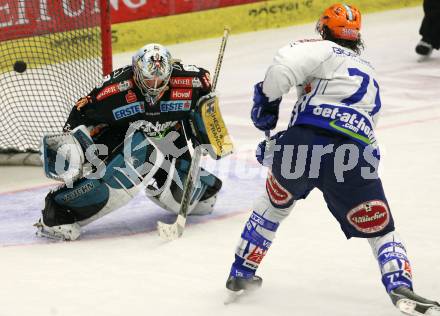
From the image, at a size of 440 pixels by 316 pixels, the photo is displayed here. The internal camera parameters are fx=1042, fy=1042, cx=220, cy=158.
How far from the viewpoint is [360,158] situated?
4207mm

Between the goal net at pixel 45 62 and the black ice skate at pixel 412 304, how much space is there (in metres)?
3.81

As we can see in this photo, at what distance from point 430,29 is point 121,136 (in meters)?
5.04

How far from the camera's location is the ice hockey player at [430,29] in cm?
988

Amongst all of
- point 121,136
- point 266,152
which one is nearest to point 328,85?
point 266,152

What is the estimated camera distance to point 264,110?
442cm

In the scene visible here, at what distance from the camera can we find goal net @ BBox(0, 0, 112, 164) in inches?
295

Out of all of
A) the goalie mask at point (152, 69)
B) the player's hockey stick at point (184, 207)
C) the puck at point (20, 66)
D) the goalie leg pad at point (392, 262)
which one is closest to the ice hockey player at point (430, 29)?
the puck at point (20, 66)

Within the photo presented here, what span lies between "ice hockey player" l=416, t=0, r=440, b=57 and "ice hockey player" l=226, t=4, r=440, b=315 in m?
5.69

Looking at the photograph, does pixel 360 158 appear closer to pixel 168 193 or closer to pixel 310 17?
pixel 168 193

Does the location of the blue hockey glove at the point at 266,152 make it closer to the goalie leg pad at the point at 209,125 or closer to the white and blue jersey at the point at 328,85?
the white and blue jersey at the point at 328,85

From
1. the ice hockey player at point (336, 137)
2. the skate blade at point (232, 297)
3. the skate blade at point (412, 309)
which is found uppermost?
the ice hockey player at point (336, 137)

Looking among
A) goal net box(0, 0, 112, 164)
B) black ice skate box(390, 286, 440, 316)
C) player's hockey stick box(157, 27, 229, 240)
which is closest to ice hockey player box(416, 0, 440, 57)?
goal net box(0, 0, 112, 164)

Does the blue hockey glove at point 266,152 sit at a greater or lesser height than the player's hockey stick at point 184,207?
greater

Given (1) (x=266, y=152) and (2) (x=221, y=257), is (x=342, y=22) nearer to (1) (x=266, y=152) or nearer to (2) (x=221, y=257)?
(1) (x=266, y=152)
